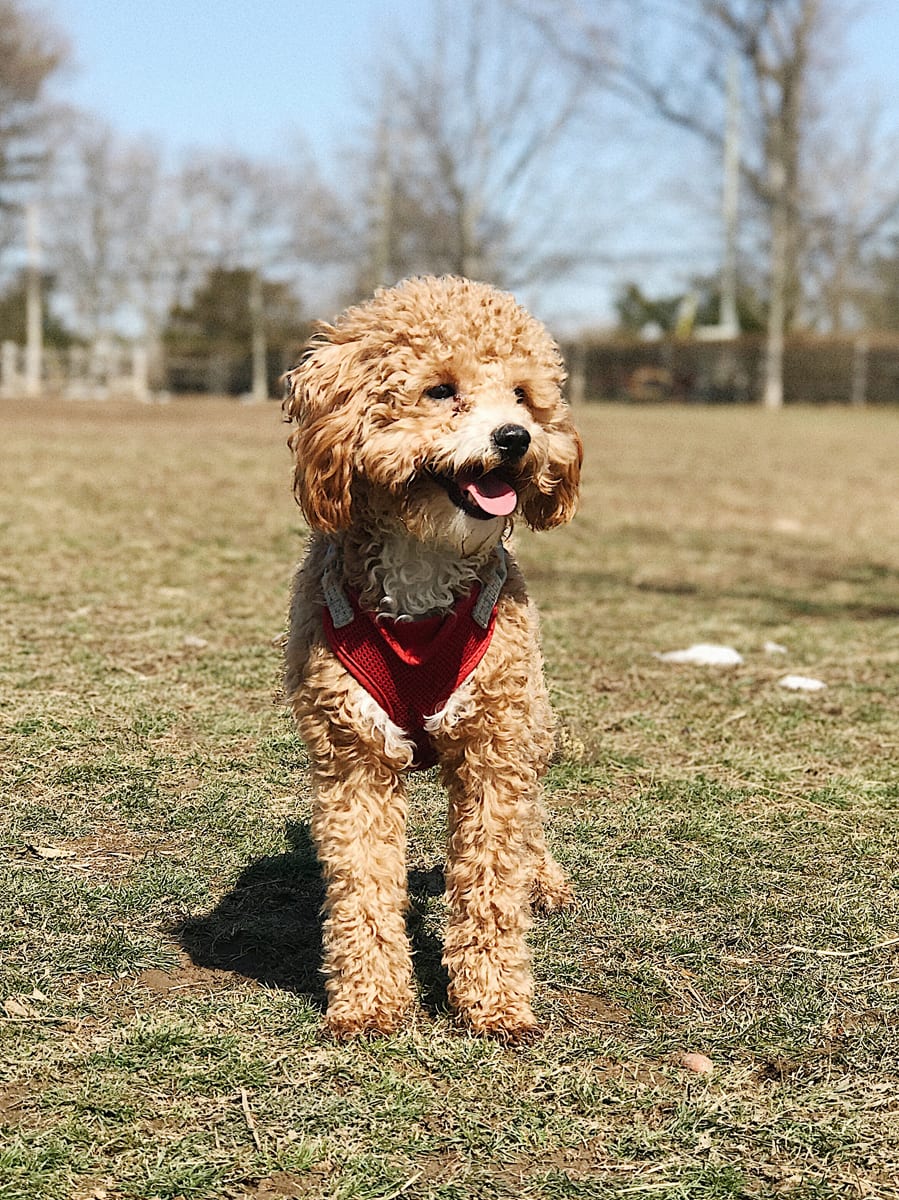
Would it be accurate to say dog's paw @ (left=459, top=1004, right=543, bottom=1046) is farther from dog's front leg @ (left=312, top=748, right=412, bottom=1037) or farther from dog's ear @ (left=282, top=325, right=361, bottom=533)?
dog's ear @ (left=282, top=325, right=361, bottom=533)

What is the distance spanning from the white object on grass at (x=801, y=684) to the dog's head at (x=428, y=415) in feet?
11.9

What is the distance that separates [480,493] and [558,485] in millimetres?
272

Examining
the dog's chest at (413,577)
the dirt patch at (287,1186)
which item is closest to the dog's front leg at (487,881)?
the dog's chest at (413,577)

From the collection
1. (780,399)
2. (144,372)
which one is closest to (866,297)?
(780,399)

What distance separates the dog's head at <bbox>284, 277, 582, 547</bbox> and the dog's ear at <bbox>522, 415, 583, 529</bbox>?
0.03 m

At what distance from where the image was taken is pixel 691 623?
307 inches

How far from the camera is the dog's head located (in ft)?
9.37

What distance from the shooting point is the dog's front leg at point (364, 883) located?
3023 millimetres

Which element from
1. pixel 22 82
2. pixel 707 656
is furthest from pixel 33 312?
pixel 707 656

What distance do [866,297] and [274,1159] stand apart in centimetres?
4522

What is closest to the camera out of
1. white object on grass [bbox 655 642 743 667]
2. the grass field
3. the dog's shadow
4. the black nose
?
the grass field

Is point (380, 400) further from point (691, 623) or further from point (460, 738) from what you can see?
point (691, 623)

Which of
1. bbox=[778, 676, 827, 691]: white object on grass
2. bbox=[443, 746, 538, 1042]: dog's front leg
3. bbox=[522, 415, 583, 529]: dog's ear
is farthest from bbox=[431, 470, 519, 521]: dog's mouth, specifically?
bbox=[778, 676, 827, 691]: white object on grass

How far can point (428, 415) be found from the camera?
2.88 m
